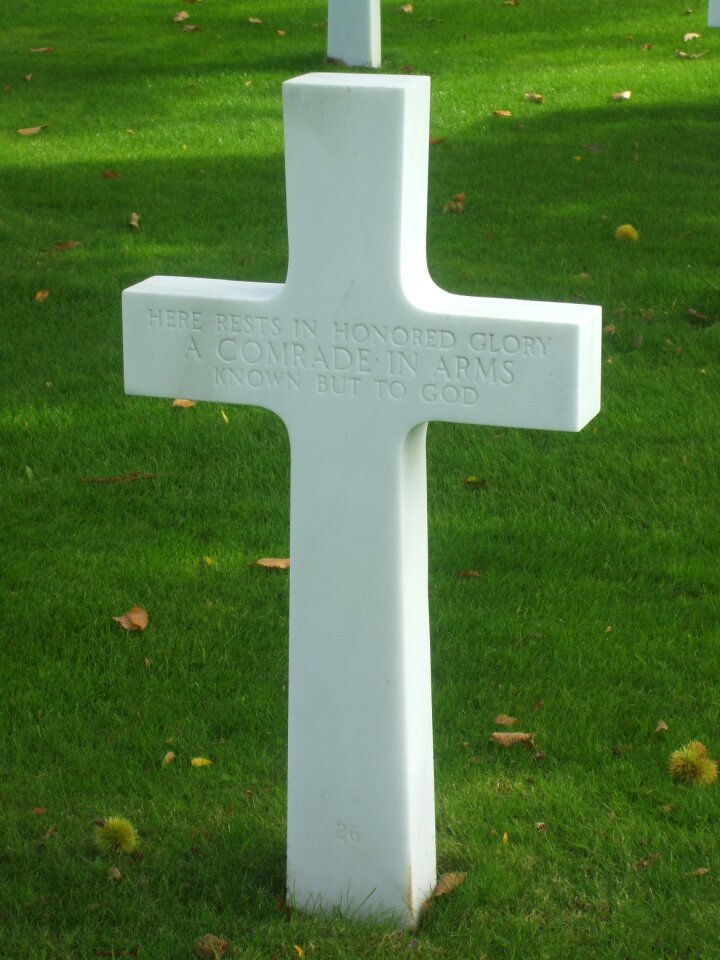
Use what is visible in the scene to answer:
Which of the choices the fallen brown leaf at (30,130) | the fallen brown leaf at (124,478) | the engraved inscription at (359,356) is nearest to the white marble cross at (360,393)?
the engraved inscription at (359,356)

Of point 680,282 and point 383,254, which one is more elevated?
point 383,254

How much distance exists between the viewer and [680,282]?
7102 millimetres

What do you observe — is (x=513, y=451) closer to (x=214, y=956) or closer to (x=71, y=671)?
(x=71, y=671)

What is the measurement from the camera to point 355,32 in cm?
1165

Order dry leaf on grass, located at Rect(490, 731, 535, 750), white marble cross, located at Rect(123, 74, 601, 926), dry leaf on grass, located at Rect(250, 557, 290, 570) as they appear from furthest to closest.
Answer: dry leaf on grass, located at Rect(250, 557, 290, 570) < dry leaf on grass, located at Rect(490, 731, 535, 750) < white marble cross, located at Rect(123, 74, 601, 926)

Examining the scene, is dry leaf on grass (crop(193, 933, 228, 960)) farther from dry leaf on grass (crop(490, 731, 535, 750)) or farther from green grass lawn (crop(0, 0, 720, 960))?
dry leaf on grass (crop(490, 731, 535, 750))

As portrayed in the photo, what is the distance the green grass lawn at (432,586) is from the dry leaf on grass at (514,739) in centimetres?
5

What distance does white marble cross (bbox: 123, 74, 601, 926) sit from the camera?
2764mm

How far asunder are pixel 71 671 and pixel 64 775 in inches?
20.2

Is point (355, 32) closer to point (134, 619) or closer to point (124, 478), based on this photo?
point (124, 478)

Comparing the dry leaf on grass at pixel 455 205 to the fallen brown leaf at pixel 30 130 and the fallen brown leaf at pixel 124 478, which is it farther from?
the fallen brown leaf at pixel 124 478

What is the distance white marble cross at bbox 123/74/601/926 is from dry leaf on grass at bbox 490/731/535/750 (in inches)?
25.7

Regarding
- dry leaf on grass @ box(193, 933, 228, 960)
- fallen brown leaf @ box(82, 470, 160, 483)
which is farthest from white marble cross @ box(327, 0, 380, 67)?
dry leaf on grass @ box(193, 933, 228, 960)

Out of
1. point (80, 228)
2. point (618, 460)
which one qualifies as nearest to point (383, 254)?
point (618, 460)
